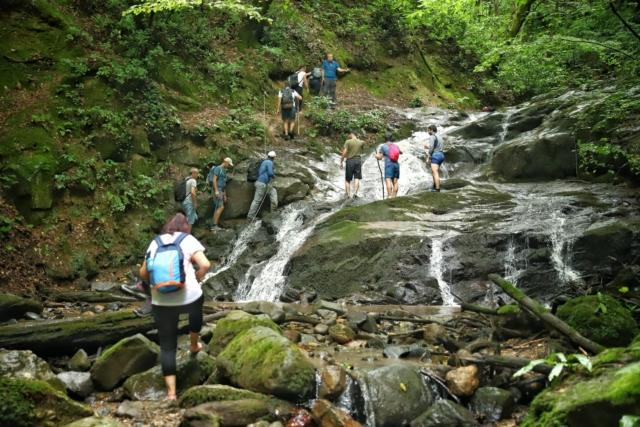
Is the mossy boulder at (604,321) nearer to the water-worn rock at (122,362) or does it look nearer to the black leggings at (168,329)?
the black leggings at (168,329)

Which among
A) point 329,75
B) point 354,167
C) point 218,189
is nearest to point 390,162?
point 354,167

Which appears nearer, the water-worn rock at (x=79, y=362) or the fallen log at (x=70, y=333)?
the water-worn rock at (x=79, y=362)

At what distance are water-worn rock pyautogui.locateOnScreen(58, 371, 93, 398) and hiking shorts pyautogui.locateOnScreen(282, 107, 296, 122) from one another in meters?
14.6

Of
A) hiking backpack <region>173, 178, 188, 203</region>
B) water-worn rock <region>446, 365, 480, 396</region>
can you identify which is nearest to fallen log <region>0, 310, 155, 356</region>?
water-worn rock <region>446, 365, 480, 396</region>

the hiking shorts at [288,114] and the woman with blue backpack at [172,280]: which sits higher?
the hiking shorts at [288,114]

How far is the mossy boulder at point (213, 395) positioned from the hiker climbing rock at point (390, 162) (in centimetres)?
1033

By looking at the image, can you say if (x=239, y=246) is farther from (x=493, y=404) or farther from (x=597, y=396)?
(x=597, y=396)

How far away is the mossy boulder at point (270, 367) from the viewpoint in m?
5.64

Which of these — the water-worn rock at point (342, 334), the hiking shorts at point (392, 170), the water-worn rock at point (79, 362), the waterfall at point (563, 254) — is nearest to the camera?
the water-worn rock at point (79, 362)

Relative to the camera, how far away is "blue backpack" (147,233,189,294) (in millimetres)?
5430

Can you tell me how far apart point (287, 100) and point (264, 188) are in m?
4.81

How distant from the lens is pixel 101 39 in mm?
16516

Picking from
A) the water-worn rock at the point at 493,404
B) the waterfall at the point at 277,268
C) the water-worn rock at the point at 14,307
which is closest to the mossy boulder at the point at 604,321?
the water-worn rock at the point at 493,404

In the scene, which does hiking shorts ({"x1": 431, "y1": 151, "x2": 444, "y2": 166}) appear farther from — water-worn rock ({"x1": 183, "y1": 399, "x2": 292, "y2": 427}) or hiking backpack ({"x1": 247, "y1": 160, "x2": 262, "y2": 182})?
water-worn rock ({"x1": 183, "y1": 399, "x2": 292, "y2": 427})
